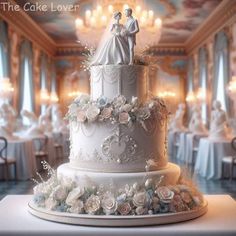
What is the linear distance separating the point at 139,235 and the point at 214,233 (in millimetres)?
606

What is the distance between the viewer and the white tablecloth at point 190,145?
14125mm

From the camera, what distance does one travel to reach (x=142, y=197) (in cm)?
427

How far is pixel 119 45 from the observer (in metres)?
4.75

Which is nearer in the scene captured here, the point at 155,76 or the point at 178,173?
the point at 178,173

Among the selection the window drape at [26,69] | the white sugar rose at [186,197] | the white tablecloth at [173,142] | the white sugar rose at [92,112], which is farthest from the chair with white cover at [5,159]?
the white tablecloth at [173,142]

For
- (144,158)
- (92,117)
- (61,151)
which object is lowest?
(61,151)

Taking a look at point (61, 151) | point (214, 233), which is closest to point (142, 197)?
point (214, 233)

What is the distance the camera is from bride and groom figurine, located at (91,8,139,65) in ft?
15.5

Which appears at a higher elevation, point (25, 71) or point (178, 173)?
point (25, 71)

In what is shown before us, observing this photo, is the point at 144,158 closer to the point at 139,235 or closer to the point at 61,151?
the point at 139,235

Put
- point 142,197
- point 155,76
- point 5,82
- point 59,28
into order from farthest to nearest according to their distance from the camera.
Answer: point 155,76 < point 59,28 < point 5,82 < point 142,197

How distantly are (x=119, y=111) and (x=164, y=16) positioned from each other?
13.0m

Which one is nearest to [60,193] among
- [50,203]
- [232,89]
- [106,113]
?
[50,203]

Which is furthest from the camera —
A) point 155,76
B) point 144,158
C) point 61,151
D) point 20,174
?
point 155,76
